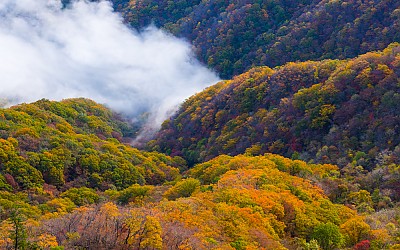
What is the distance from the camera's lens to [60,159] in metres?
90.6

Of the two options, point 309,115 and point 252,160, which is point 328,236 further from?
point 309,115

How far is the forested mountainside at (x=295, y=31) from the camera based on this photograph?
5428 inches

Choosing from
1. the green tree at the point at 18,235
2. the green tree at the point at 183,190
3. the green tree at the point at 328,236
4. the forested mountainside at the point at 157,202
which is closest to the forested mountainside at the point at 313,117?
the forested mountainside at the point at 157,202

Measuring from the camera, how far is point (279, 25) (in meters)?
177

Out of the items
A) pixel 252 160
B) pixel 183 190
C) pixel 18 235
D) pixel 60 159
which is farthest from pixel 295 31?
pixel 18 235

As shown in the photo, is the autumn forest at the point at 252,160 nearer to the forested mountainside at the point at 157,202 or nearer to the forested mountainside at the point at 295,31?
the forested mountainside at the point at 157,202

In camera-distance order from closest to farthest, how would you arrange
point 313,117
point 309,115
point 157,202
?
point 157,202 < point 313,117 < point 309,115

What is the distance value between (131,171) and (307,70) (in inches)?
1758

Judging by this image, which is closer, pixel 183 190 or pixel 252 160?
pixel 183 190

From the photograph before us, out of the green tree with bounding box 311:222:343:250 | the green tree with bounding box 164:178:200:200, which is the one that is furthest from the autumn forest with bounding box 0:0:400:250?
the green tree with bounding box 164:178:200:200

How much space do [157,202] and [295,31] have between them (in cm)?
→ 11453

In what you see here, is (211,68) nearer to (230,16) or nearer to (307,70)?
(230,16)

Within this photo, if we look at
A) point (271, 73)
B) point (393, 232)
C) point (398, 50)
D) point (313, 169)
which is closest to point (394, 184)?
point (313, 169)

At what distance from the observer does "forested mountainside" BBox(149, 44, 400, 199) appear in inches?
3155
